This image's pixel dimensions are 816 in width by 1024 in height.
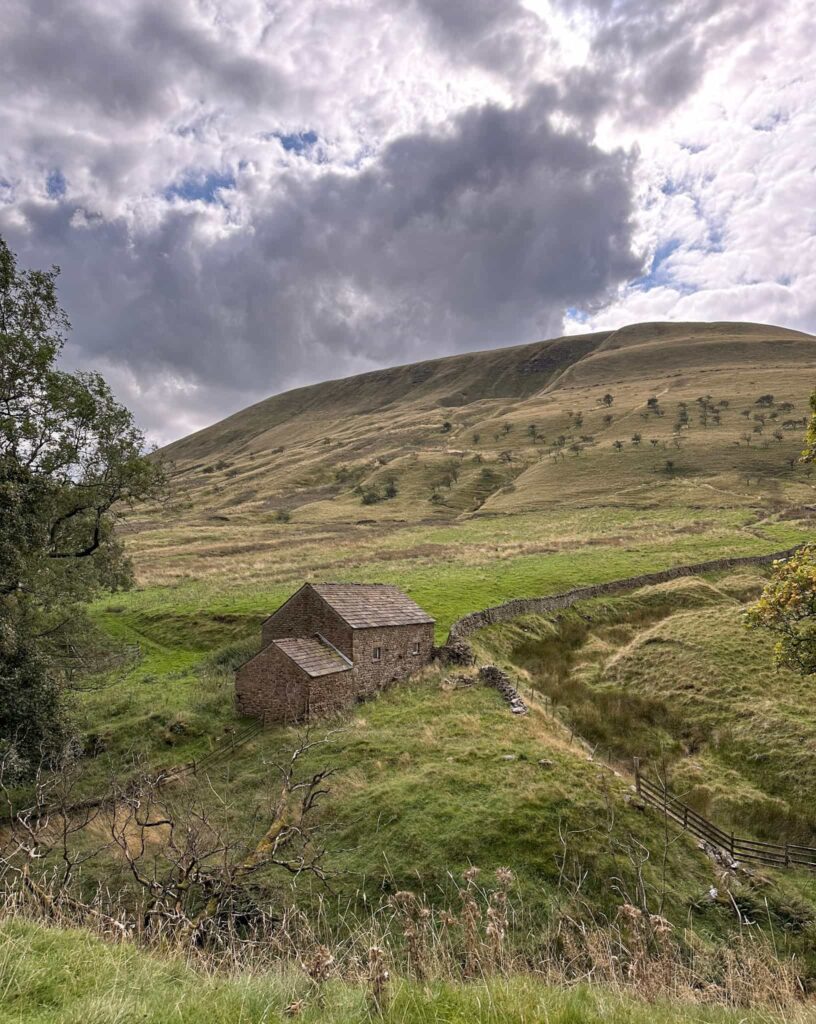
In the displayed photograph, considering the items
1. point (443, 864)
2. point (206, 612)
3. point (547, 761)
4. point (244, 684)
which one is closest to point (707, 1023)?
point (443, 864)

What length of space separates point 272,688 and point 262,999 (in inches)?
836

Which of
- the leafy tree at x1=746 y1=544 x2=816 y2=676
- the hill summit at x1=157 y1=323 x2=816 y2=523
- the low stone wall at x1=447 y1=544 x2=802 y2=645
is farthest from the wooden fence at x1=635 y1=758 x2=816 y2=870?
the hill summit at x1=157 y1=323 x2=816 y2=523

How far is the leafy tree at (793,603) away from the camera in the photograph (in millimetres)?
15422

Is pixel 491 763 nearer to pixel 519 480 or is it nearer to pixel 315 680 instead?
pixel 315 680

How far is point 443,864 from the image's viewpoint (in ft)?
48.2

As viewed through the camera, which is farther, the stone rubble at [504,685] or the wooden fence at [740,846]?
the stone rubble at [504,685]

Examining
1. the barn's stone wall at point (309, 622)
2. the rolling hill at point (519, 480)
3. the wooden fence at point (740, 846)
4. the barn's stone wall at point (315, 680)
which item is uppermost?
the rolling hill at point (519, 480)

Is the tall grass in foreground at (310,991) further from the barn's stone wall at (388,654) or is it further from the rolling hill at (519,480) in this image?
the rolling hill at (519,480)

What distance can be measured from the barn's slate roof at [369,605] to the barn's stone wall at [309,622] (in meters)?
0.40

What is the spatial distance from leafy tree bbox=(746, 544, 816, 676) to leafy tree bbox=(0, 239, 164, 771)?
21.8m

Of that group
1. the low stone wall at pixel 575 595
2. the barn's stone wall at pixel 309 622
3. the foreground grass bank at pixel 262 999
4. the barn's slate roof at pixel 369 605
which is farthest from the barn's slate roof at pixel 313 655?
the foreground grass bank at pixel 262 999

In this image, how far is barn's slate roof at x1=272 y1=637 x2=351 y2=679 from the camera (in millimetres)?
25844

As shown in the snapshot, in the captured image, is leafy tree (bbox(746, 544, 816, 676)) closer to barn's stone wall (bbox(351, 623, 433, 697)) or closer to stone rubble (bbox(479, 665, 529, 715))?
stone rubble (bbox(479, 665, 529, 715))

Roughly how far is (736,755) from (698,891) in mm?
11346
